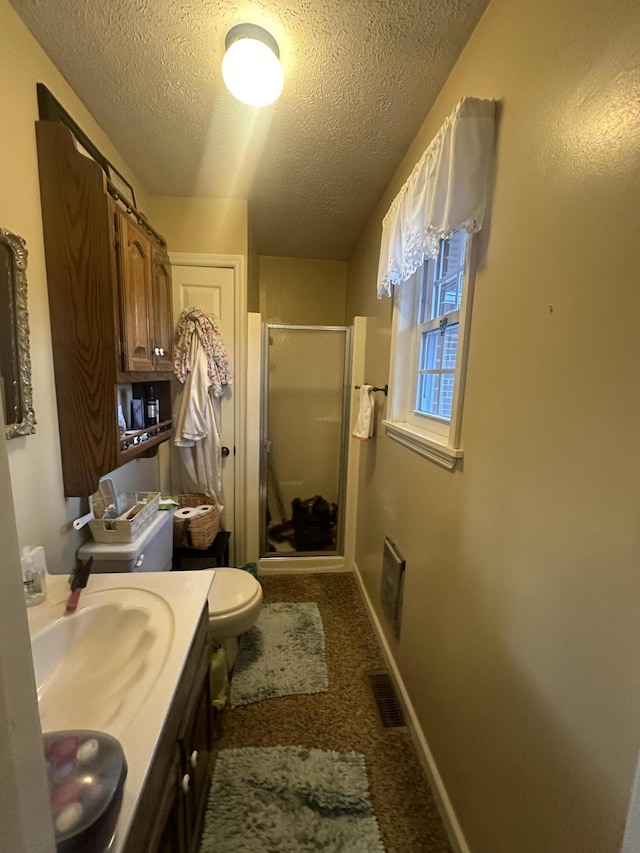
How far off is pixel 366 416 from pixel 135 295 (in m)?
1.29

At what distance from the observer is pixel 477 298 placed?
3.53 feet

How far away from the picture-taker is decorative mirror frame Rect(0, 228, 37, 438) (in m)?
1.06

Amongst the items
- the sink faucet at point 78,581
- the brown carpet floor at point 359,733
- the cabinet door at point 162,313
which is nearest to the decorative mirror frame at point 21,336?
the sink faucet at point 78,581

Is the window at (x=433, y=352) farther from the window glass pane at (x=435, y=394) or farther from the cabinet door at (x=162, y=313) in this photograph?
the cabinet door at (x=162, y=313)

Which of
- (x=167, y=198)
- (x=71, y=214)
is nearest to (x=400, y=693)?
(x=71, y=214)

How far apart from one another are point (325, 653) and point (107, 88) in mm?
2637

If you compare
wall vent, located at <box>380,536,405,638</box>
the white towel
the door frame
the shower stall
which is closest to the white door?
the door frame

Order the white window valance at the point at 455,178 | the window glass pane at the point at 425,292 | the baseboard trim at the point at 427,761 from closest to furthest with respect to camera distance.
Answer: the white window valance at the point at 455,178 < the baseboard trim at the point at 427,761 < the window glass pane at the point at 425,292

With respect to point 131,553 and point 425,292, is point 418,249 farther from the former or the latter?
point 131,553

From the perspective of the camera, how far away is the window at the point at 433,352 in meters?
1.16

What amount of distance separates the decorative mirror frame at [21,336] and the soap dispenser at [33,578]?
35cm

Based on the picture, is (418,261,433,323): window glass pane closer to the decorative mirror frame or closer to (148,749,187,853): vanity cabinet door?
the decorative mirror frame

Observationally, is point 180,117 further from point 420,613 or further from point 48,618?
point 420,613

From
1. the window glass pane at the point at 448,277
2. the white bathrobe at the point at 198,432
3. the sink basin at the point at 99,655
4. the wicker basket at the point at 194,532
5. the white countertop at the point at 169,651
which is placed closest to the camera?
the white countertop at the point at 169,651
